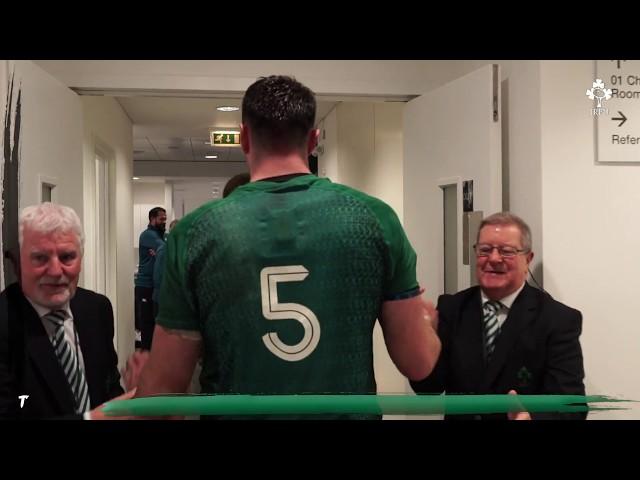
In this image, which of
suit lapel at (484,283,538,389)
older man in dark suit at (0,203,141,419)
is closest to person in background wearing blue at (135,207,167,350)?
older man in dark suit at (0,203,141,419)

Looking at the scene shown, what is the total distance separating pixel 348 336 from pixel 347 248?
100 millimetres

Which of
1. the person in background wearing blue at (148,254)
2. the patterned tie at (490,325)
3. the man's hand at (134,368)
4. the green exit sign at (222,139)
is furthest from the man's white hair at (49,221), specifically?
the green exit sign at (222,139)

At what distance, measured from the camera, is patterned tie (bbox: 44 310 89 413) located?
96 cm

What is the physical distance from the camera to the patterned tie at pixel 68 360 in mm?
960

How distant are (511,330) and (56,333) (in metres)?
0.91

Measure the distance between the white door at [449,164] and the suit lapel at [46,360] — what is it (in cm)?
125

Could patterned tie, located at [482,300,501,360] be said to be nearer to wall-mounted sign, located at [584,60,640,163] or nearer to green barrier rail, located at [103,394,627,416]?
wall-mounted sign, located at [584,60,640,163]

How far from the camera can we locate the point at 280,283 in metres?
0.75

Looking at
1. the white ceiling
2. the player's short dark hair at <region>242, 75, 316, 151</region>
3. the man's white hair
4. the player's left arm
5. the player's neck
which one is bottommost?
the player's left arm

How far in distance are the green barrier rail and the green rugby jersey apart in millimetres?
423

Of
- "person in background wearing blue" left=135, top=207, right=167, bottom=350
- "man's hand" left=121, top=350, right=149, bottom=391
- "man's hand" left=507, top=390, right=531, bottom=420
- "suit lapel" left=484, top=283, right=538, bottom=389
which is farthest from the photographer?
"person in background wearing blue" left=135, top=207, right=167, bottom=350

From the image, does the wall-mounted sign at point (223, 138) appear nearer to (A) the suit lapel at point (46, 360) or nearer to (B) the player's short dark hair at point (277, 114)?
(A) the suit lapel at point (46, 360)

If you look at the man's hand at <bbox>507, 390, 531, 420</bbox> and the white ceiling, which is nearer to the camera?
the man's hand at <bbox>507, 390, 531, 420</bbox>
